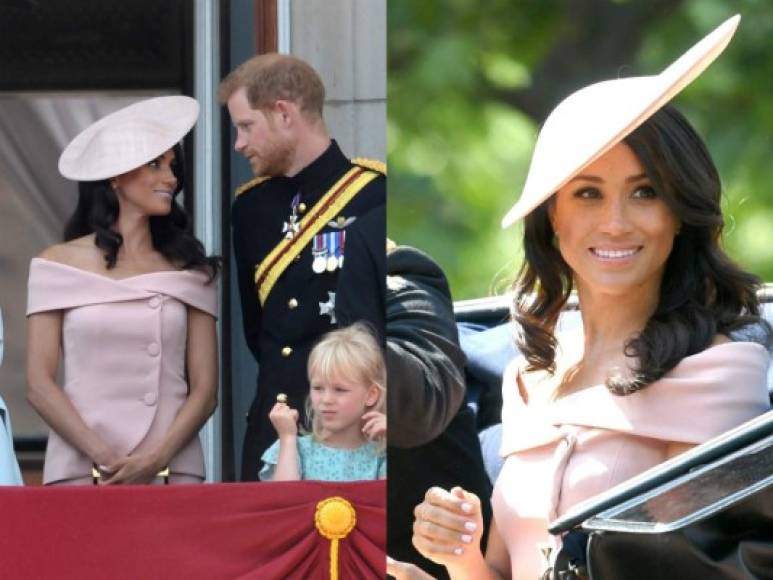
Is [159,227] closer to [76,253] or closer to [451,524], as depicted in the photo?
[76,253]


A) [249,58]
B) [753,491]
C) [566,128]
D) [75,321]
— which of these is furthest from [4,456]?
[753,491]

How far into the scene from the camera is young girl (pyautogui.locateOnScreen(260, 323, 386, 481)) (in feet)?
15.1

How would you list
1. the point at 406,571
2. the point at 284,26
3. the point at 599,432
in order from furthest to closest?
the point at 284,26
the point at 406,571
the point at 599,432

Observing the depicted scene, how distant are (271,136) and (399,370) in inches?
58.4

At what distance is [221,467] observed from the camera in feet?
15.7

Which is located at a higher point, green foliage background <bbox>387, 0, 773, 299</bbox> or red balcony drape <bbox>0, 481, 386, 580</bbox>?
green foliage background <bbox>387, 0, 773, 299</bbox>

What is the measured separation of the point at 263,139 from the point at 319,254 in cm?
28

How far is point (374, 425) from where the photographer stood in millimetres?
4613

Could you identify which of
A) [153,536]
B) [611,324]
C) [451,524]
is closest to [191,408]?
[153,536]

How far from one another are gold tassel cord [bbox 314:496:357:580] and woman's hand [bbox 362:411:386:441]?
155 mm

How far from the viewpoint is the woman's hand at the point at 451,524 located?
3129 mm

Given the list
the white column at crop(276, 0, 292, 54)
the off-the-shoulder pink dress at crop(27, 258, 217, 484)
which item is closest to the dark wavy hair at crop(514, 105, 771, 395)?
the off-the-shoulder pink dress at crop(27, 258, 217, 484)

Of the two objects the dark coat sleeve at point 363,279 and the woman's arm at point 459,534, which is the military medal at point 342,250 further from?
the woman's arm at point 459,534

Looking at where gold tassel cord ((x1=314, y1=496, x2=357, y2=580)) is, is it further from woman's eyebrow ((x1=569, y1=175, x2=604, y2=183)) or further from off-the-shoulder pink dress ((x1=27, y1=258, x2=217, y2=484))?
woman's eyebrow ((x1=569, y1=175, x2=604, y2=183))
